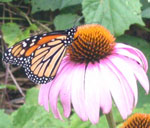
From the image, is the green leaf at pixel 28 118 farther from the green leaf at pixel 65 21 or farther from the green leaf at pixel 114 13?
the green leaf at pixel 65 21

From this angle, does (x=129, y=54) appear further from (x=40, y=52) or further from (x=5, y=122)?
(x=5, y=122)

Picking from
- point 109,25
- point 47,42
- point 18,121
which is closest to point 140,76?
point 47,42

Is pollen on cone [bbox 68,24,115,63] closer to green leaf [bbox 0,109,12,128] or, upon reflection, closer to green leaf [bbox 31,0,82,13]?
green leaf [bbox 0,109,12,128]

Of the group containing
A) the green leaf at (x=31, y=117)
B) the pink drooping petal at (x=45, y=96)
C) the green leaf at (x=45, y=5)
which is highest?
the green leaf at (x=45, y=5)

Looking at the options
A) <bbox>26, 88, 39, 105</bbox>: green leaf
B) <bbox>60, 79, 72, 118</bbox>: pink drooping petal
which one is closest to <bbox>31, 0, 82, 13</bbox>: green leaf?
<bbox>26, 88, 39, 105</bbox>: green leaf

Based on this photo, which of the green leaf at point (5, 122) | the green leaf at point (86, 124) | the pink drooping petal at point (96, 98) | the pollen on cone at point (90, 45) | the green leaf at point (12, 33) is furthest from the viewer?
the green leaf at point (12, 33)

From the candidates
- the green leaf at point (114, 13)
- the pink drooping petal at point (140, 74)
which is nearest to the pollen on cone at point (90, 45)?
the pink drooping petal at point (140, 74)

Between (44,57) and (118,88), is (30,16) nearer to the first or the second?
(44,57)
